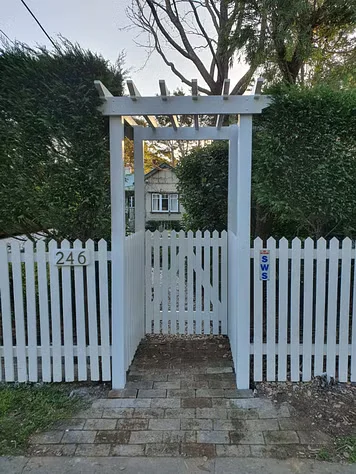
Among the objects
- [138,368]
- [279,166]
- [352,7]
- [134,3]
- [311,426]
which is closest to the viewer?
[311,426]

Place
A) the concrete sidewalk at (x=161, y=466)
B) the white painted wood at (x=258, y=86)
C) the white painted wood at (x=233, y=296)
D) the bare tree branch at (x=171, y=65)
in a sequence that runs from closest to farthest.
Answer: the concrete sidewalk at (x=161, y=466)
the white painted wood at (x=258, y=86)
the white painted wood at (x=233, y=296)
the bare tree branch at (x=171, y=65)

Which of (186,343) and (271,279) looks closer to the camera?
(271,279)

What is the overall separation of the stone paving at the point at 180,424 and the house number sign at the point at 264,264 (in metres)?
0.99

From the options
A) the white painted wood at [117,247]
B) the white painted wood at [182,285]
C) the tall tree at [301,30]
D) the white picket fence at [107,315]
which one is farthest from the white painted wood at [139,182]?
the tall tree at [301,30]

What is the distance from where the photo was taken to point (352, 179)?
2.95 metres

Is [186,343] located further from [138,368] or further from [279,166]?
[279,166]

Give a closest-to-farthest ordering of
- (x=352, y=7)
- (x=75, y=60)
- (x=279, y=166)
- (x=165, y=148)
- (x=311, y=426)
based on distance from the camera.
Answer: (x=311, y=426)
(x=75, y=60)
(x=279, y=166)
(x=352, y=7)
(x=165, y=148)

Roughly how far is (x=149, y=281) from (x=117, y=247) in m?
1.37

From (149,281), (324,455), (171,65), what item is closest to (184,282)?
(149,281)

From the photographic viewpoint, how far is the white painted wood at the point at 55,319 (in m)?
2.86

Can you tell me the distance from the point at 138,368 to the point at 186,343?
81 centimetres

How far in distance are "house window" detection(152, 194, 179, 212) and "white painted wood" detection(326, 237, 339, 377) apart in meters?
16.7

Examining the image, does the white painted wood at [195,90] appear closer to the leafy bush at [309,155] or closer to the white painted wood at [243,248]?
the white painted wood at [243,248]

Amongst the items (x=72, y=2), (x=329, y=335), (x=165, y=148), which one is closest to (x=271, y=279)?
(x=329, y=335)
